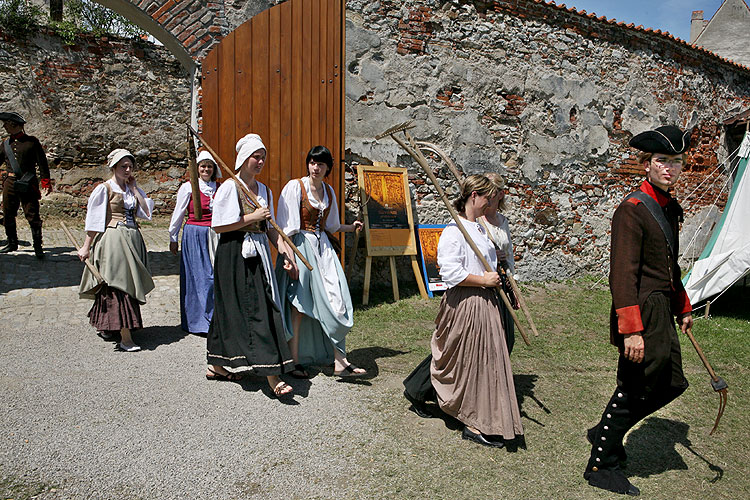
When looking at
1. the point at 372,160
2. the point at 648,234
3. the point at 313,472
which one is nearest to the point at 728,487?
the point at 648,234

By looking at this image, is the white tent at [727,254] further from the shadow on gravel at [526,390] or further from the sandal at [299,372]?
the sandal at [299,372]

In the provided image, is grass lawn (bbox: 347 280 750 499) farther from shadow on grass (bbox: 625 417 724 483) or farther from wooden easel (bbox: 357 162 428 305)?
wooden easel (bbox: 357 162 428 305)

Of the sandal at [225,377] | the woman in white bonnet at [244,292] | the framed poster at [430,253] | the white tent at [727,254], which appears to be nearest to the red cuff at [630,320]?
the woman in white bonnet at [244,292]

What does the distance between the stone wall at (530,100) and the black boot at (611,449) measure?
181 inches

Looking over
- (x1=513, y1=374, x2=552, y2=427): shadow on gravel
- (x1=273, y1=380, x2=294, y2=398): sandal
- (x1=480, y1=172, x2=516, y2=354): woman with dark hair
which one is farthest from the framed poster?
(x1=273, y1=380, x2=294, y2=398): sandal

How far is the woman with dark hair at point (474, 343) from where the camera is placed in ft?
10.6

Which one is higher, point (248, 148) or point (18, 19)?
point (18, 19)

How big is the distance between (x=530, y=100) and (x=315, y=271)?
5152 mm

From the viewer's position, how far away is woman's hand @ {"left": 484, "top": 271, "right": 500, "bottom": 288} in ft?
10.6

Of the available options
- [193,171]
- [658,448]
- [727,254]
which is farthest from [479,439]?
[727,254]

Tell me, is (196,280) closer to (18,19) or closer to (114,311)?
(114,311)

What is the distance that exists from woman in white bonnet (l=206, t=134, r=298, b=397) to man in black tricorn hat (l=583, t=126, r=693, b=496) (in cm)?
209

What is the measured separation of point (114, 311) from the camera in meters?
4.58

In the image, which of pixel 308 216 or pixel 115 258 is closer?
pixel 308 216
